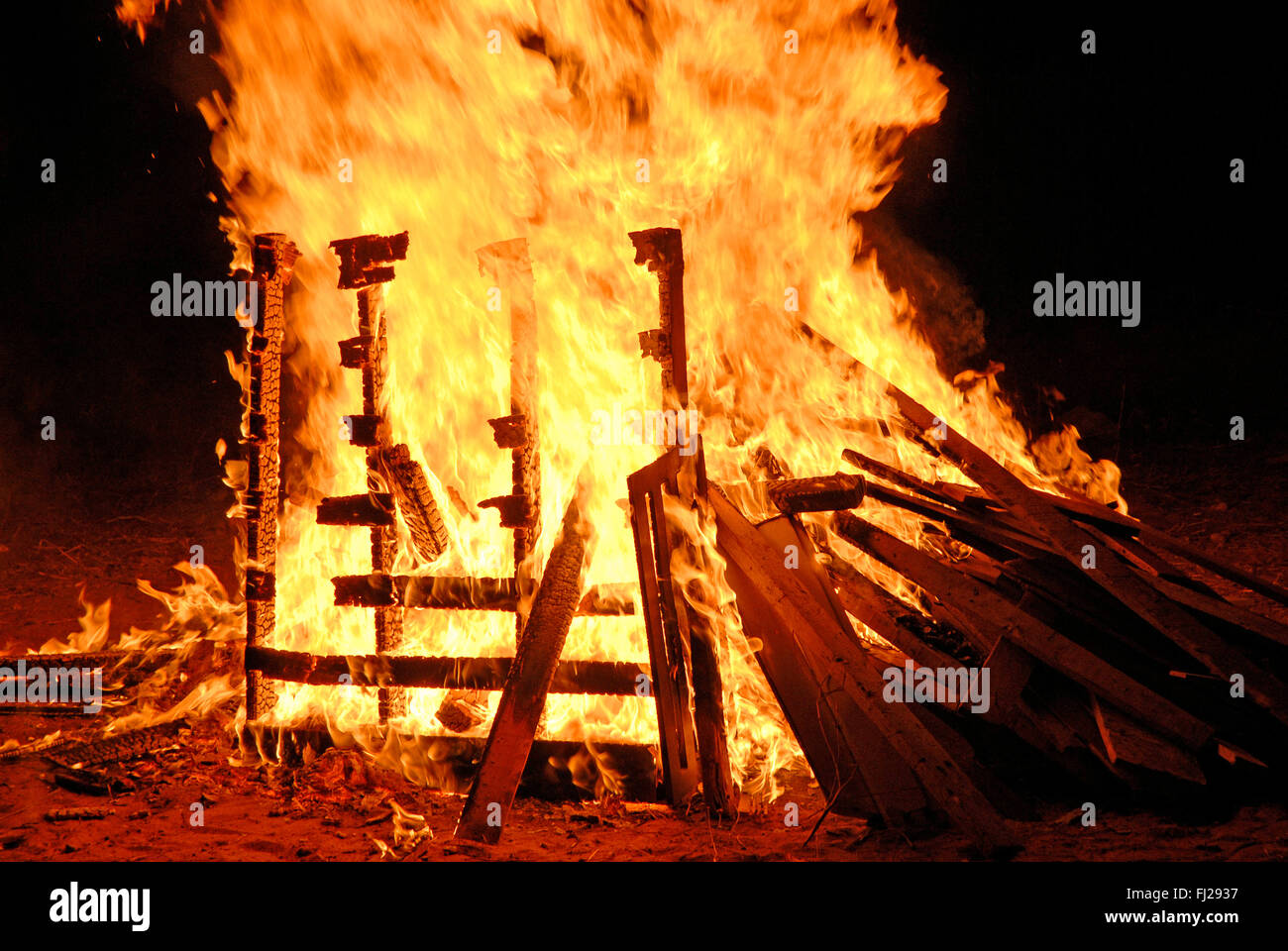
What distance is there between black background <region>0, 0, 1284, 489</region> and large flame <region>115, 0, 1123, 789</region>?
23.3ft

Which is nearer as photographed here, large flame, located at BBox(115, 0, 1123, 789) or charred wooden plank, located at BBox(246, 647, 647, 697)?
charred wooden plank, located at BBox(246, 647, 647, 697)

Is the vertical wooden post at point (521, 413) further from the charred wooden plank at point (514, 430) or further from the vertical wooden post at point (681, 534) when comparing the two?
the vertical wooden post at point (681, 534)

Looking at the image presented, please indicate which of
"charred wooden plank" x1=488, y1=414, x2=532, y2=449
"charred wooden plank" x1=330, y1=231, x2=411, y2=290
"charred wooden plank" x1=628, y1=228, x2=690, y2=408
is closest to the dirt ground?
"charred wooden plank" x1=488, y1=414, x2=532, y2=449

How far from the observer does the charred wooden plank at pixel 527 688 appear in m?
4.35

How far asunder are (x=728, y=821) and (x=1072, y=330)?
A: 1153 centimetres

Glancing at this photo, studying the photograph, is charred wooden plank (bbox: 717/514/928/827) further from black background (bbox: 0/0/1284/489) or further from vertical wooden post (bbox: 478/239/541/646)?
black background (bbox: 0/0/1284/489)

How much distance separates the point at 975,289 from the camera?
13.9m

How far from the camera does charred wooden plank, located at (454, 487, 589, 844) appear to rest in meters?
4.35

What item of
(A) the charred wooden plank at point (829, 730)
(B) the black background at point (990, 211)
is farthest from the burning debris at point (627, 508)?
(B) the black background at point (990, 211)

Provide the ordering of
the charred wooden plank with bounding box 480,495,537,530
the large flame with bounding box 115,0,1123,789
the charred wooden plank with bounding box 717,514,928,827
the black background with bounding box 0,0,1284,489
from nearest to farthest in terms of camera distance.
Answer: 1. the charred wooden plank with bounding box 717,514,928,827
2. the charred wooden plank with bounding box 480,495,537,530
3. the large flame with bounding box 115,0,1123,789
4. the black background with bounding box 0,0,1284,489

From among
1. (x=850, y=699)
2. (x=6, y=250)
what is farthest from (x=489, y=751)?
(x=6, y=250)

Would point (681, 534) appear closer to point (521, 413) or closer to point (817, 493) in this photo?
point (817, 493)

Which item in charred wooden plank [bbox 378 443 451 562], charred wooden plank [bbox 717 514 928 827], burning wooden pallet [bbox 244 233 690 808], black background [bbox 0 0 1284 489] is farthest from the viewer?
black background [bbox 0 0 1284 489]

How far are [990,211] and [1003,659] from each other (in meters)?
11.1
